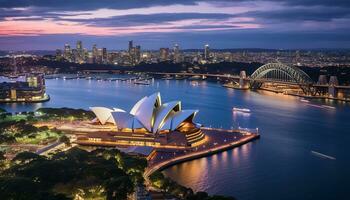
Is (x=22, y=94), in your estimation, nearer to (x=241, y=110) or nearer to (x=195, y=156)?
(x=241, y=110)

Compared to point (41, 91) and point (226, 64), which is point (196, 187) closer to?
point (41, 91)

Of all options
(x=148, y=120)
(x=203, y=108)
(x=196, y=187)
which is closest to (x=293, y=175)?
(x=196, y=187)

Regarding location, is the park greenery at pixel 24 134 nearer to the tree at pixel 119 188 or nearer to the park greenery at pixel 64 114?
the park greenery at pixel 64 114

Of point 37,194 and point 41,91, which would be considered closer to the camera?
point 37,194

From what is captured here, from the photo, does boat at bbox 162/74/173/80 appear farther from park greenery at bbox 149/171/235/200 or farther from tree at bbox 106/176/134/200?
tree at bbox 106/176/134/200

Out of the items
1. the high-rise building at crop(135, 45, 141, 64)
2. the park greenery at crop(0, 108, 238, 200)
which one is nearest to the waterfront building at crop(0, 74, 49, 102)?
the park greenery at crop(0, 108, 238, 200)

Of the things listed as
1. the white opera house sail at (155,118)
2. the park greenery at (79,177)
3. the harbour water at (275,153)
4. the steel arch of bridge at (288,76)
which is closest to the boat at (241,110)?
the harbour water at (275,153)
